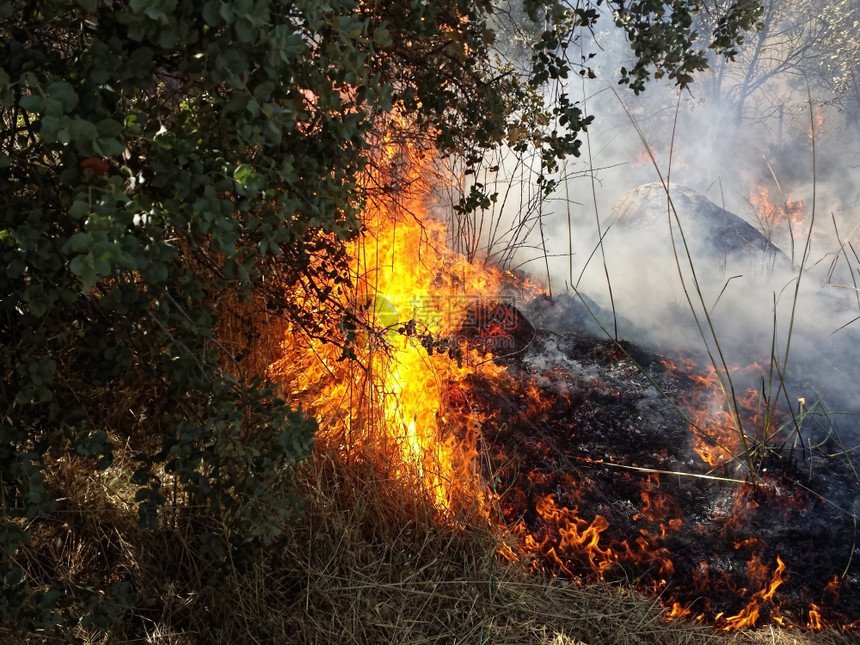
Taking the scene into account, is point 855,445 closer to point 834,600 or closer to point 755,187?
point 834,600

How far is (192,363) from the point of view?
1.51 m

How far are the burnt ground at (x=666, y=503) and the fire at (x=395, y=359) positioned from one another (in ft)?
0.72

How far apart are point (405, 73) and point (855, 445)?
2.63 meters

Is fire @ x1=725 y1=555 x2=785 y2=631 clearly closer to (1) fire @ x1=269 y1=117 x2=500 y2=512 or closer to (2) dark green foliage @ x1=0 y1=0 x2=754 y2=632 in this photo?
(1) fire @ x1=269 y1=117 x2=500 y2=512

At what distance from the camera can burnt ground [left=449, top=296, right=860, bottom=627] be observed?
7.89ft

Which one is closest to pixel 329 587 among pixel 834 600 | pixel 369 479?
pixel 369 479

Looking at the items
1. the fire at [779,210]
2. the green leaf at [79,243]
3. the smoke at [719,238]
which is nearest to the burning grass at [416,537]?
the smoke at [719,238]

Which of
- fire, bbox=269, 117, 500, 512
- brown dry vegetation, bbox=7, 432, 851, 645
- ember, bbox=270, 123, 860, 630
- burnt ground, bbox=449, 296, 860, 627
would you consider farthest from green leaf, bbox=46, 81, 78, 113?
burnt ground, bbox=449, 296, 860, 627

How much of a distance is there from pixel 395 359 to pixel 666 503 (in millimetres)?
1325

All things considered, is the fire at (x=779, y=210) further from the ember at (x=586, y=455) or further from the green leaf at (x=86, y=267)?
the green leaf at (x=86, y=267)

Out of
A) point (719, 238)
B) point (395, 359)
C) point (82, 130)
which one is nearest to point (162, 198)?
point (82, 130)

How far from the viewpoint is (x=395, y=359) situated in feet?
8.91

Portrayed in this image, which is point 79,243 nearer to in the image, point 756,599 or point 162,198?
point 162,198

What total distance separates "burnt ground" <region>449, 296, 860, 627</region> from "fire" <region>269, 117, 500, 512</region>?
0.22 m
